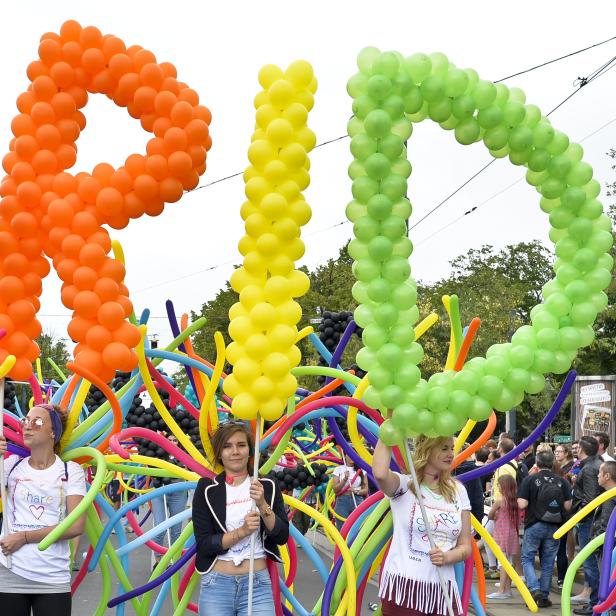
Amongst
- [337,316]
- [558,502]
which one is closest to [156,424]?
[337,316]

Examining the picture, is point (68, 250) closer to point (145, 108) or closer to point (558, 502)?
point (145, 108)

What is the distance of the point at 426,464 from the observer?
4.98 meters

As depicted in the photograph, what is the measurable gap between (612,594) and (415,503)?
4.38 feet

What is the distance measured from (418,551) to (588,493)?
17.1 ft

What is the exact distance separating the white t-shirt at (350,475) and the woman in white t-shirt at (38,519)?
19.7 feet

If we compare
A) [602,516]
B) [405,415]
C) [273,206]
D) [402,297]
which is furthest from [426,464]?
[602,516]

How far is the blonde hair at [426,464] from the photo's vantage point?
4.94 meters

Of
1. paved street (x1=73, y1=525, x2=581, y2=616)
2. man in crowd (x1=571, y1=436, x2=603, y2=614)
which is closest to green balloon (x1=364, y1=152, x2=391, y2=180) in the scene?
man in crowd (x1=571, y1=436, x2=603, y2=614)

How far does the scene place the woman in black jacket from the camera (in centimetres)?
463

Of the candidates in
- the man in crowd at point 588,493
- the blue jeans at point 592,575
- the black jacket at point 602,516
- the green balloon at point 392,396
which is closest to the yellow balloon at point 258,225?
the green balloon at point 392,396

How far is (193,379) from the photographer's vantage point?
672 centimetres

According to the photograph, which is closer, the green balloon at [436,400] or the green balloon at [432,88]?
the green balloon at [436,400]

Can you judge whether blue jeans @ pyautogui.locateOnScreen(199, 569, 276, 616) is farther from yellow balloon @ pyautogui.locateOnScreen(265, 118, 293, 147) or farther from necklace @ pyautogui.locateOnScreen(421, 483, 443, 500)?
yellow balloon @ pyautogui.locateOnScreen(265, 118, 293, 147)

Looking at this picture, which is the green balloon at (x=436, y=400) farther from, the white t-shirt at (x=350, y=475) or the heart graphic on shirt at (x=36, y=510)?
the white t-shirt at (x=350, y=475)
